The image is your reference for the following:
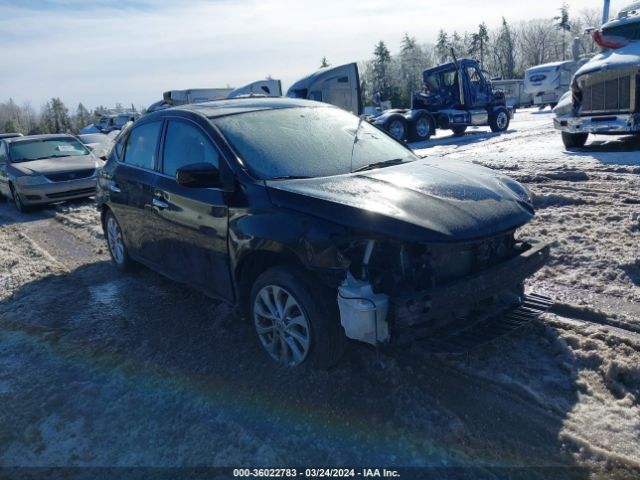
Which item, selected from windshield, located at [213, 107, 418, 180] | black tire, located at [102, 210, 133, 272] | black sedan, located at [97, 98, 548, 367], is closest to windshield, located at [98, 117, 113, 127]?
black tire, located at [102, 210, 133, 272]

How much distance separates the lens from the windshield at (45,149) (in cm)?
1125

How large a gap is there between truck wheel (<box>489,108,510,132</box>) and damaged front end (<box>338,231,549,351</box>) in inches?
705

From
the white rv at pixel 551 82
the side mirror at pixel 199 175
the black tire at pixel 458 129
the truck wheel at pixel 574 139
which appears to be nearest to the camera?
the side mirror at pixel 199 175

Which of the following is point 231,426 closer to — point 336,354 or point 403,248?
point 336,354


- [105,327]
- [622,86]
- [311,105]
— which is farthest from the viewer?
[622,86]

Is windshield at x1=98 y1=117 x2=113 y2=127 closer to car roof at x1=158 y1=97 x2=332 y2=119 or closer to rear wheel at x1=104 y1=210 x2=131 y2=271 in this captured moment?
rear wheel at x1=104 y1=210 x2=131 y2=271

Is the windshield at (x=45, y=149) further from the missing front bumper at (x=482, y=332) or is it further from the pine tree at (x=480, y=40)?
the pine tree at (x=480, y=40)

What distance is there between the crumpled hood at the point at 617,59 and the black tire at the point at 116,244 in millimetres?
9738

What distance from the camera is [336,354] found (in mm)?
3133

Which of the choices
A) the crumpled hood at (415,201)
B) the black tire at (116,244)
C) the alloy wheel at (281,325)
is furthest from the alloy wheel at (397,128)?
the alloy wheel at (281,325)

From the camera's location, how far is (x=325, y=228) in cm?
301

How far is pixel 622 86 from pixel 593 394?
9.24 meters

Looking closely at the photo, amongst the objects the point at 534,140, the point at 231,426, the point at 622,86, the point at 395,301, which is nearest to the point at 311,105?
the point at 395,301

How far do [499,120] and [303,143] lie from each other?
17733 millimetres
